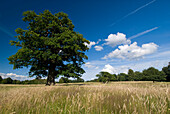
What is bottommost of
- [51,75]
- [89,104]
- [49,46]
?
[89,104]

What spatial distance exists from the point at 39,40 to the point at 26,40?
256cm

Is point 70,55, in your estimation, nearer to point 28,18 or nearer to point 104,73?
point 28,18

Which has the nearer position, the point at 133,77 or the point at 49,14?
the point at 49,14

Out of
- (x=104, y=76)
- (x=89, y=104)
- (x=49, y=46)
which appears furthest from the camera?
(x=104, y=76)

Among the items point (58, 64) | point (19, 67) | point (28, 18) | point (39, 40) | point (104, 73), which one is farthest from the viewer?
point (104, 73)

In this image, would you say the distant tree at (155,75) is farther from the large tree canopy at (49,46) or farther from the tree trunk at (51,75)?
the tree trunk at (51,75)

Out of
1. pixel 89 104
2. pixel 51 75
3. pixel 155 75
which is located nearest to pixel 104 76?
pixel 155 75

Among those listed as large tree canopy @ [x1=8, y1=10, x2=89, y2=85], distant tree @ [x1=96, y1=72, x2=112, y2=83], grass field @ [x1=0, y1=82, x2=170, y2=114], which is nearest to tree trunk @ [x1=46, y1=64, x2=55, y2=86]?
large tree canopy @ [x1=8, y1=10, x2=89, y2=85]

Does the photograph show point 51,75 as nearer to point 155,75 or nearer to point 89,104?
point 89,104

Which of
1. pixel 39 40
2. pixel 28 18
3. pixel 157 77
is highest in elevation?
pixel 28 18

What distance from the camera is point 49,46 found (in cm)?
1727

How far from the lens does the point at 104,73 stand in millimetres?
69062

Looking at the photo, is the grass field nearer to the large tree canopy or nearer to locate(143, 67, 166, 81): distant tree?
the large tree canopy

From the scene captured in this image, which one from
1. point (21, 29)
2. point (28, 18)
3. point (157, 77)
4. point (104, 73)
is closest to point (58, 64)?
point (21, 29)
